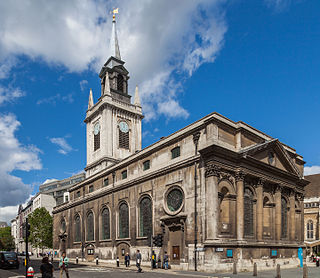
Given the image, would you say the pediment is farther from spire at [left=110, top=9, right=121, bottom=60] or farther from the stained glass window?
spire at [left=110, top=9, right=121, bottom=60]

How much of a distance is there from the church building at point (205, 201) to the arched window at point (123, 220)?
0.38ft

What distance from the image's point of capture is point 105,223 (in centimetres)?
4081

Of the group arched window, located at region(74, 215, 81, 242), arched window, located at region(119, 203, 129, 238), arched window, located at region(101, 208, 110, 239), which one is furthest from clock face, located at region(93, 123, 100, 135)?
arched window, located at region(119, 203, 129, 238)

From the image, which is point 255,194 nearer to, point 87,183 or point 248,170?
point 248,170

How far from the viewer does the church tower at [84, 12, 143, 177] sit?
179 feet

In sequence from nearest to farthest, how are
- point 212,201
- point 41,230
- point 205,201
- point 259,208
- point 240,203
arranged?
point 212,201 → point 205,201 → point 240,203 → point 259,208 → point 41,230

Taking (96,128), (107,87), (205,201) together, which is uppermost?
(107,87)

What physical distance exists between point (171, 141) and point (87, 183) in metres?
21.7

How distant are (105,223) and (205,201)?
19524mm

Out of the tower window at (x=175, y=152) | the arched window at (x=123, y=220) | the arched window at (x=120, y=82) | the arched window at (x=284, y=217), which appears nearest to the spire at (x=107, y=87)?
the arched window at (x=120, y=82)

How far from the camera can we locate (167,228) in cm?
2955

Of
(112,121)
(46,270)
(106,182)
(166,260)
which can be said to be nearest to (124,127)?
(112,121)

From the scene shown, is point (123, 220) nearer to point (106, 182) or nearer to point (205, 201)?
point (106, 182)

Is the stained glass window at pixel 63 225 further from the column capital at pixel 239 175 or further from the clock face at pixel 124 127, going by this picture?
the column capital at pixel 239 175
